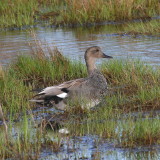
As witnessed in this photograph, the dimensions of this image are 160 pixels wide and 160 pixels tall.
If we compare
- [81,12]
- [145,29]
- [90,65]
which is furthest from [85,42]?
[90,65]

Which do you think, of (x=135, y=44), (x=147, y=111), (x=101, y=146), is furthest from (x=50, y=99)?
(x=135, y=44)

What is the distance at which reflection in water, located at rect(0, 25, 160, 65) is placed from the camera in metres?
11.5

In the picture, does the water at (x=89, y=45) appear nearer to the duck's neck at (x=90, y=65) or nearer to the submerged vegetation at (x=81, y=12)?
the submerged vegetation at (x=81, y=12)

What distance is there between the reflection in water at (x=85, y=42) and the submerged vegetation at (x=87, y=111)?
1080 mm

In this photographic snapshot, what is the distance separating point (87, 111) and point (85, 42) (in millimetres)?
6676

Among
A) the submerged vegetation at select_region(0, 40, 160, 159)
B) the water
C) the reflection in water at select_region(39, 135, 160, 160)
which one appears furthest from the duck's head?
the reflection in water at select_region(39, 135, 160, 160)

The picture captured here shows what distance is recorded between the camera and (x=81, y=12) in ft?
53.1

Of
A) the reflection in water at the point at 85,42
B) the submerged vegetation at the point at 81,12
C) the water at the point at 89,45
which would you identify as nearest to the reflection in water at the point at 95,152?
the water at the point at 89,45

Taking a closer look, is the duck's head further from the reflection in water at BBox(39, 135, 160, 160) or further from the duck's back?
the reflection in water at BBox(39, 135, 160, 160)

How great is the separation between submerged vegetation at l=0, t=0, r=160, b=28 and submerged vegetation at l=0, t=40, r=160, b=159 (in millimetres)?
6636

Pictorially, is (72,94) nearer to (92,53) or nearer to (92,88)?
(92,88)

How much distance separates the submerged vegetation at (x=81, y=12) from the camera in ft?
53.0

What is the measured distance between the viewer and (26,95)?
26.2 feet

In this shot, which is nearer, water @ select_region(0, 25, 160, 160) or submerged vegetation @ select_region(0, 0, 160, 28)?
water @ select_region(0, 25, 160, 160)
